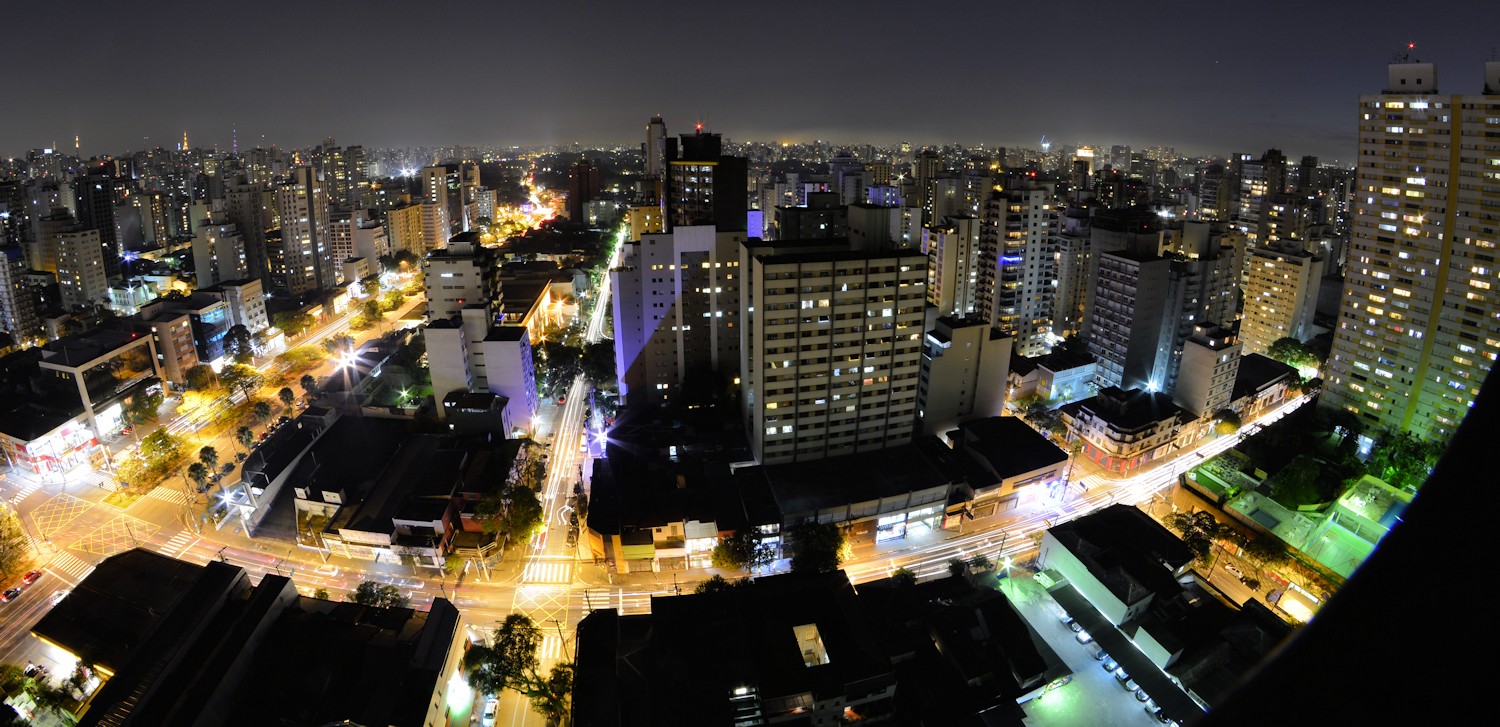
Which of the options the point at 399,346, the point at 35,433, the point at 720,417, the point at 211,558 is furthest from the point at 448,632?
the point at 399,346

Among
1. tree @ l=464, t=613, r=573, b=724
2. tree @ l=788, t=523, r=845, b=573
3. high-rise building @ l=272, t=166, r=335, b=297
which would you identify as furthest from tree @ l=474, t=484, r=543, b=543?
high-rise building @ l=272, t=166, r=335, b=297

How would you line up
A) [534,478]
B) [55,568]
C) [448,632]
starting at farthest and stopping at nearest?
[534,478] < [55,568] < [448,632]

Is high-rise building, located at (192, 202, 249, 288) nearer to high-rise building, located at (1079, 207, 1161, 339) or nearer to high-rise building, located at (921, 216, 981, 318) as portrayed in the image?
high-rise building, located at (921, 216, 981, 318)

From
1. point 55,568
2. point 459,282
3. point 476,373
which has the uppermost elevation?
point 459,282

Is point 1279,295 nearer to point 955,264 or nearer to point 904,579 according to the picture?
point 955,264

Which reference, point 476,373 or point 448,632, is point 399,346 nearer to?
point 476,373

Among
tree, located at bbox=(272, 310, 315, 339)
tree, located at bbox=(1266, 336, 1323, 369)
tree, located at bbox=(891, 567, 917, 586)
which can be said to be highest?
tree, located at bbox=(1266, 336, 1323, 369)

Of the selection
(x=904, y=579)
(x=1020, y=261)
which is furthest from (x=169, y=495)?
(x=1020, y=261)
